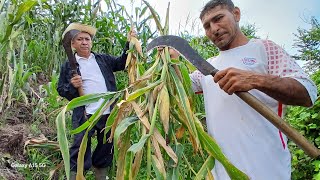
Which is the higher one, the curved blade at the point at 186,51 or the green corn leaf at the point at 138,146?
the curved blade at the point at 186,51

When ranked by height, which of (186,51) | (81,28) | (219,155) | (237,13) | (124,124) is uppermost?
(81,28)

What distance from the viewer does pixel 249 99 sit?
1.08 m

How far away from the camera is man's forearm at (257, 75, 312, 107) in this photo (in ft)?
3.58

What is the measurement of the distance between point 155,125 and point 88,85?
3.98 ft

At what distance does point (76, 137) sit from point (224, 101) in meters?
1.25

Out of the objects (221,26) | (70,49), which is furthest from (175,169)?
(70,49)

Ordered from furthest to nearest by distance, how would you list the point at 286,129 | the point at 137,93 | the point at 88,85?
the point at 88,85, the point at 137,93, the point at 286,129

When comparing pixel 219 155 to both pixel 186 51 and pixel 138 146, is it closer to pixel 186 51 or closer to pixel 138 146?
pixel 138 146

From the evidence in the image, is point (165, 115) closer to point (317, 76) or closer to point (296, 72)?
point (296, 72)

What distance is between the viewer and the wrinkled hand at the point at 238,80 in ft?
3.51

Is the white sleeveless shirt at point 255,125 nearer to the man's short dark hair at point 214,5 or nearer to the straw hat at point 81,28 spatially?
the man's short dark hair at point 214,5

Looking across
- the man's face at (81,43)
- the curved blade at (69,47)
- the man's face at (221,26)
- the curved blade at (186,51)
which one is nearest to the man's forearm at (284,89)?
the curved blade at (186,51)

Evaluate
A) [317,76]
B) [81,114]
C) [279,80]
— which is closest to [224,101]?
[279,80]

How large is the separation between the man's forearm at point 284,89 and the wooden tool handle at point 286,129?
1.8 inches
